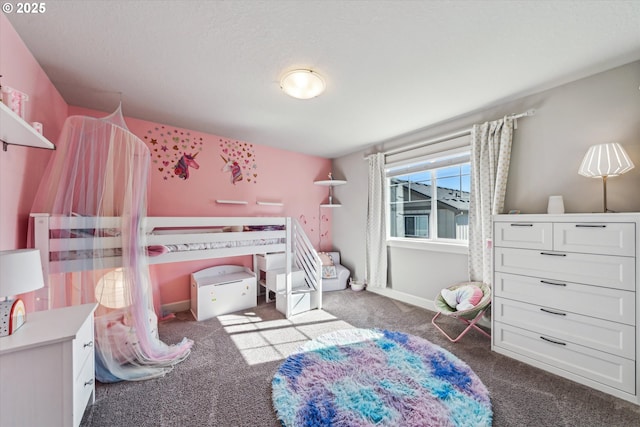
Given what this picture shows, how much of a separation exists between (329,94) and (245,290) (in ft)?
8.53

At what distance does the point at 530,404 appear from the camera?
1.66 metres

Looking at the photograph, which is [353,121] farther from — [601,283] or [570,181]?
[601,283]

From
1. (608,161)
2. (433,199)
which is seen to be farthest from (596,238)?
(433,199)

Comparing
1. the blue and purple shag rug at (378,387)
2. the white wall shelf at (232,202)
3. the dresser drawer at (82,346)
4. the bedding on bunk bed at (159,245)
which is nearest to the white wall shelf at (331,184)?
the white wall shelf at (232,202)

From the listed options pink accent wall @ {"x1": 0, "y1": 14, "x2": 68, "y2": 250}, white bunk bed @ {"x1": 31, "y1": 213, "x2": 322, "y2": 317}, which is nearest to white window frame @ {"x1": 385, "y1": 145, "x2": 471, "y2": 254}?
white bunk bed @ {"x1": 31, "y1": 213, "x2": 322, "y2": 317}

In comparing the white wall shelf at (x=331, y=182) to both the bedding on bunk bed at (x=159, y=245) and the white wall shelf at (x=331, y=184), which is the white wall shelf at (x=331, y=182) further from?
the bedding on bunk bed at (x=159, y=245)

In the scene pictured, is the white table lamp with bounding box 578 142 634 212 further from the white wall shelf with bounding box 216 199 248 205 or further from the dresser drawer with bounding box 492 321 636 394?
the white wall shelf with bounding box 216 199 248 205

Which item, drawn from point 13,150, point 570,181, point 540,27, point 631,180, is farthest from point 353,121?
point 13,150

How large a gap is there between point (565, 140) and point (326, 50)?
2.27 meters

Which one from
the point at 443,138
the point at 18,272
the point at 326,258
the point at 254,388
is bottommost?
the point at 254,388

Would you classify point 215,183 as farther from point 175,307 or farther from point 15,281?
point 15,281

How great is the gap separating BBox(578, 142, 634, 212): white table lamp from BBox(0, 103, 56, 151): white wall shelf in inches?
138

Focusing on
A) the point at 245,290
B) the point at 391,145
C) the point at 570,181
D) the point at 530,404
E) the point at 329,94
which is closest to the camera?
the point at 530,404

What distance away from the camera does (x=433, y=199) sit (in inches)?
134
